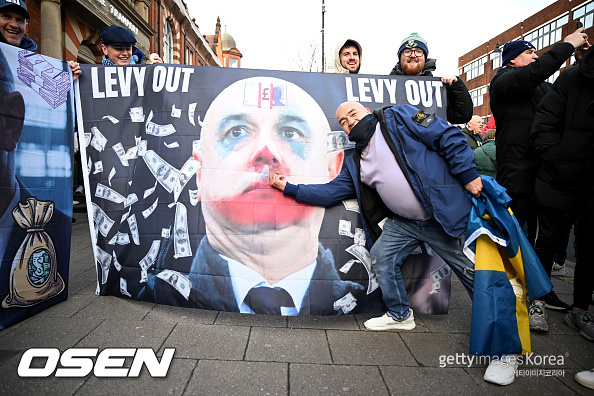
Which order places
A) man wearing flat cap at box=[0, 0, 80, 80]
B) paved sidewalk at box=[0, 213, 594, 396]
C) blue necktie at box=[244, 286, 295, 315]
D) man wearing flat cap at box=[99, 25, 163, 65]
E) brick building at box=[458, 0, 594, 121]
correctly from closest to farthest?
paved sidewalk at box=[0, 213, 594, 396] → blue necktie at box=[244, 286, 295, 315] → man wearing flat cap at box=[0, 0, 80, 80] → man wearing flat cap at box=[99, 25, 163, 65] → brick building at box=[458, 0, 594, 121]

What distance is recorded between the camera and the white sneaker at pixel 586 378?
208 centimetres

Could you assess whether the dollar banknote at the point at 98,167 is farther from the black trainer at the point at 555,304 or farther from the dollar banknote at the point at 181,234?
the black trainer at the point at 555,304

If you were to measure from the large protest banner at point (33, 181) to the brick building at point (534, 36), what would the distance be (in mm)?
18474

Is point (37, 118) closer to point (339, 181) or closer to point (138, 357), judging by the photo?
point (138, 357)

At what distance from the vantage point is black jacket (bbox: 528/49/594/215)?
277cm

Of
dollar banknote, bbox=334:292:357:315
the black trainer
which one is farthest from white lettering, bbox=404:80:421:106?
the black trainer

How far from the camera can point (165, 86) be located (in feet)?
10.3

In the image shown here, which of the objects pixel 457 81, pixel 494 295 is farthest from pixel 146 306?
pixel 457 81

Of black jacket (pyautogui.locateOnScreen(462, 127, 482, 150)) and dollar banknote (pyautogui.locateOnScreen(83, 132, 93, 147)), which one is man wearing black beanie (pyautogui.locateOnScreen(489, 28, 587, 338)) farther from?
dollar banknote (pyautogui.locateOnScreen(83, 132, 93, 147))

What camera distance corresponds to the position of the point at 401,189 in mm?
2549

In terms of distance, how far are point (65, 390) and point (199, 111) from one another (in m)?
2.03

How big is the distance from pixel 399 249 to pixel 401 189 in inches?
18.8

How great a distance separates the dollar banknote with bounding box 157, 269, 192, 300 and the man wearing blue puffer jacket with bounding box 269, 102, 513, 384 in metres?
0.98

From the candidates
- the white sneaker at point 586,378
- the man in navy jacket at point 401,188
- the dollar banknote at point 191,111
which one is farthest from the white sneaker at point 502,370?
the dollar banknote at point 191,111
